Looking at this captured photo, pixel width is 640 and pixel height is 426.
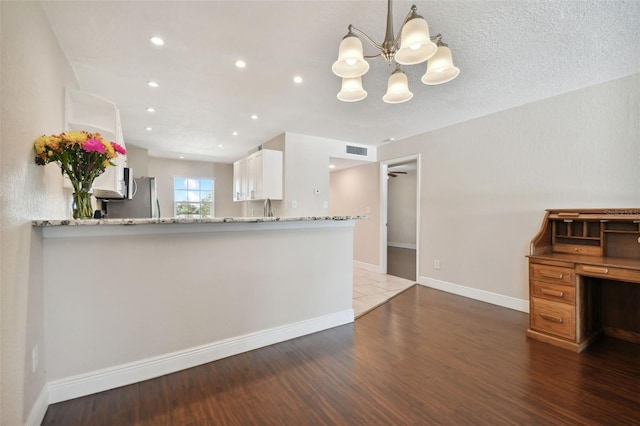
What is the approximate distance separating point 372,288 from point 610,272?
8.94ft

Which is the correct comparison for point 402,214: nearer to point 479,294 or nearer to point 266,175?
point 479,294

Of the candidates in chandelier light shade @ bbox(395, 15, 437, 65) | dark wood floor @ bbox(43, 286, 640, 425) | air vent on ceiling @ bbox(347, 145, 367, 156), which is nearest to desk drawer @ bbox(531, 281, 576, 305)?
dark wood floor @ bbox(43, 286, 640, 425)

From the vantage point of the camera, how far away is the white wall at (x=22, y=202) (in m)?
1.24

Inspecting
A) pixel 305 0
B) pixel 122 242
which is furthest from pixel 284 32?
pixel 122 242

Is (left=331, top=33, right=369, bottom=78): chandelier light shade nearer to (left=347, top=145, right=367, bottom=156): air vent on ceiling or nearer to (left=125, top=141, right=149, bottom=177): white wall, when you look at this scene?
(left=347, top=145, right=367, bottom=156): air vent on ceiling

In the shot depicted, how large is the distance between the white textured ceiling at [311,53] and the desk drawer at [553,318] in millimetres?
2160

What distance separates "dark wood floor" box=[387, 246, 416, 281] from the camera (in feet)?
17.6

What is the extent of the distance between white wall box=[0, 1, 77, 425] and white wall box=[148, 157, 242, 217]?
18.0ft

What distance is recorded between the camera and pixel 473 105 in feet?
11.2

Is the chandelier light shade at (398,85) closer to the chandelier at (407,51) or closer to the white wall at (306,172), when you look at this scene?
the chandelier at (407,51)

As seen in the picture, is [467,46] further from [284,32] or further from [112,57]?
[112,57]

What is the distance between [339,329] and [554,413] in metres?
1.67

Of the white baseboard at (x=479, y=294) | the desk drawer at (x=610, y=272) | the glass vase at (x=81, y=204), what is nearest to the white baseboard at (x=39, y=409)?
the glass vase at (x=81, y=204)

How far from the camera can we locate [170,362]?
203 centimetres
